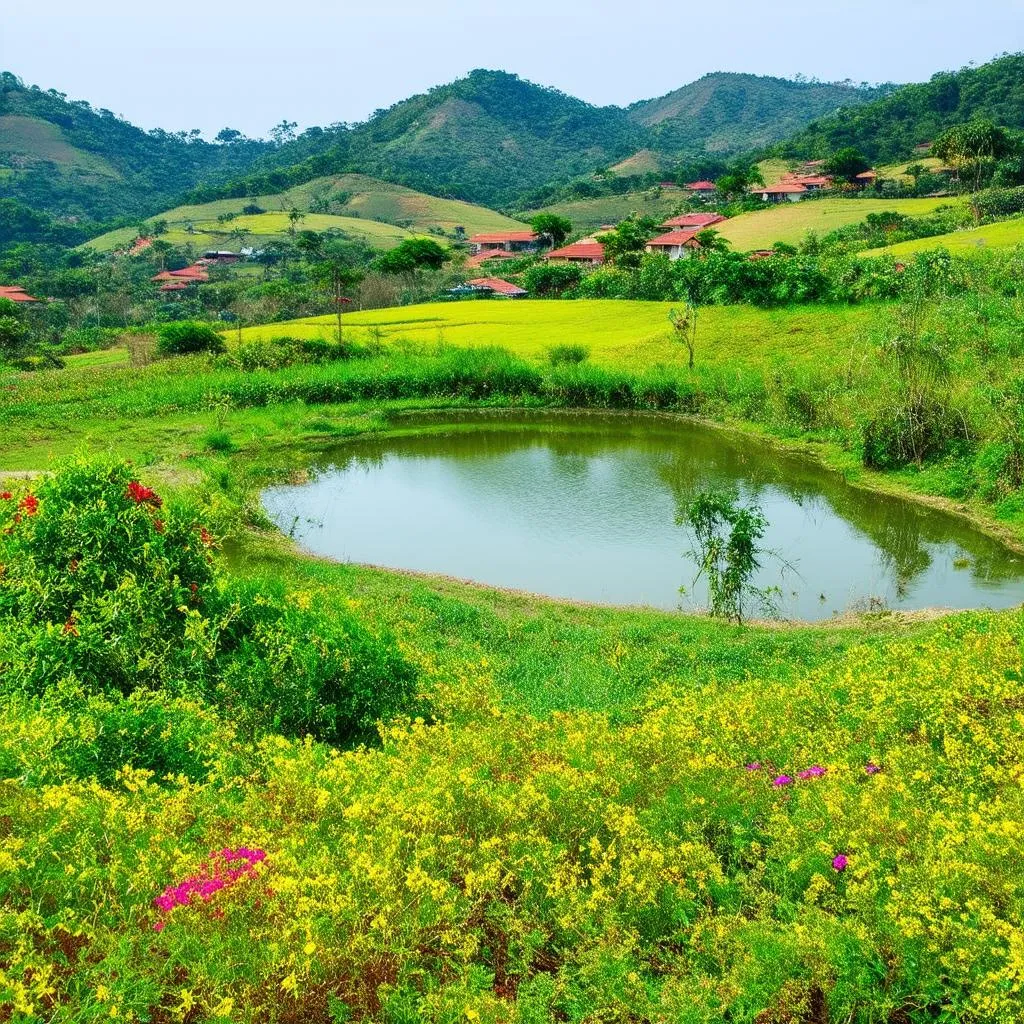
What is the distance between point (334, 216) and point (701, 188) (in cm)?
3788

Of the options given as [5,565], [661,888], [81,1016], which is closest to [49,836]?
[81,1016]

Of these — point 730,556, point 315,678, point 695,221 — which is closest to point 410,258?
point 695,221

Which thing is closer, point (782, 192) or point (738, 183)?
point (782, 192)

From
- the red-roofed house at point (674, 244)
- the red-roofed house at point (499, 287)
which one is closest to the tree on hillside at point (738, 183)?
the red-roofed house at point (674, 244)

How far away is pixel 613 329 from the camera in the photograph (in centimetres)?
3469

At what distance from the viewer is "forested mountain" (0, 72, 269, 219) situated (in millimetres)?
97375

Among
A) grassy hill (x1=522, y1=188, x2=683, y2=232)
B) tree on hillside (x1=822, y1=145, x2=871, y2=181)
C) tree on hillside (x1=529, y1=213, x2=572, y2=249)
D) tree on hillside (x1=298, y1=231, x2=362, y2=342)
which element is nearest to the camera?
tree on hillside (x1=298, y1=231, x2=362, y2=342)

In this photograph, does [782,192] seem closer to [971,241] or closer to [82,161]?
[971,241]

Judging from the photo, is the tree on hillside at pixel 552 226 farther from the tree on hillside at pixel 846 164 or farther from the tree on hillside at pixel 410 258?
the tree on hillside at pixel 846 164

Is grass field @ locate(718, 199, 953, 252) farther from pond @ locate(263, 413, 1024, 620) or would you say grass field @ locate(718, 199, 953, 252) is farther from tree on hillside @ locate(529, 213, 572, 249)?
pond @ locate(263, 413, 1024, 620)

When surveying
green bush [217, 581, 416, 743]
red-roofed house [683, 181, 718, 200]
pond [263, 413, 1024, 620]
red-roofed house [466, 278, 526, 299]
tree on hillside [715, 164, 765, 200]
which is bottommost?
pond [263, 413, 1024, 620]

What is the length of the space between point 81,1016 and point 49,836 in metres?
1.01

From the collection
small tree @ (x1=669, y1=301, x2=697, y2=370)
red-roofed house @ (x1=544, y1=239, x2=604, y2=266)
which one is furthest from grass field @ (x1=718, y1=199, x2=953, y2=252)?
small tree @ (x1=669, y1=301, x2=697, y2=370)

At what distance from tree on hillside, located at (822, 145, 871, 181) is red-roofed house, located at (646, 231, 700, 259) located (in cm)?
1731
